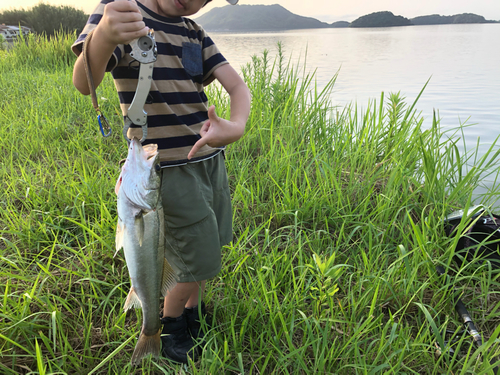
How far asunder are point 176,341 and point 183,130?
1.18 m

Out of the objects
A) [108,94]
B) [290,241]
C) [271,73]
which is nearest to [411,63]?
[271,73]

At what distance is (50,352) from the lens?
5.19ft

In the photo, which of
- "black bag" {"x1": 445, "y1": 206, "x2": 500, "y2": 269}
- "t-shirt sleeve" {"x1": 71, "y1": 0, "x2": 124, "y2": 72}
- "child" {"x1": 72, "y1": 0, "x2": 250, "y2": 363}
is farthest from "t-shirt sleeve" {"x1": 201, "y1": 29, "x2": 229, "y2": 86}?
"black bag" {"x1": 445, "y1": 206, "x2": 500, "y2": 269}

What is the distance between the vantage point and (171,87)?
157 cm

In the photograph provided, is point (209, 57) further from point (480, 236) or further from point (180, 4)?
point (480, 236)

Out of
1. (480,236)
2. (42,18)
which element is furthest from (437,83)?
(42,18)

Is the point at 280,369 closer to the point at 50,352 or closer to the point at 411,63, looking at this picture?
the point at 50,352

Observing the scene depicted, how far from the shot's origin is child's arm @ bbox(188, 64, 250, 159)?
1354mm

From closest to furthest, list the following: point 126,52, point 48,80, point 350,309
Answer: point 126,52
point 350,309
point 48,80

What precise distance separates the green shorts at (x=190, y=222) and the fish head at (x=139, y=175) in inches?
13.8

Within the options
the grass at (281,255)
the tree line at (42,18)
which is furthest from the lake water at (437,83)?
the tree line at (42,18)

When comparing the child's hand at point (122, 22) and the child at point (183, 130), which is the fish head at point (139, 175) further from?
the child's hand at point (122, 22)

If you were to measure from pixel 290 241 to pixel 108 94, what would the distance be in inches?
162

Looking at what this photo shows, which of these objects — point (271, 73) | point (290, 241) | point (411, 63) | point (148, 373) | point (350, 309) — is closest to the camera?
point (148, 373)
